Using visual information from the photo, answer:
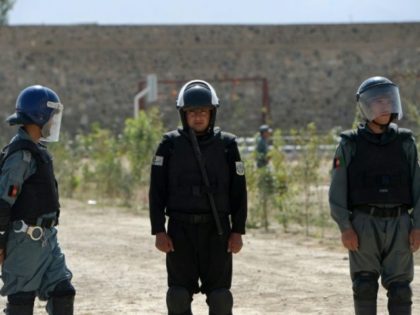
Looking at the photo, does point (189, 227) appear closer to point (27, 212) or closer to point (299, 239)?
point (27, 212)

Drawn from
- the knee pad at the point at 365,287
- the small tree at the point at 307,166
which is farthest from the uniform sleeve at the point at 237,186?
the small tree at the point at 307,166

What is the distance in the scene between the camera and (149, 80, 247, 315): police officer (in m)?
7.00

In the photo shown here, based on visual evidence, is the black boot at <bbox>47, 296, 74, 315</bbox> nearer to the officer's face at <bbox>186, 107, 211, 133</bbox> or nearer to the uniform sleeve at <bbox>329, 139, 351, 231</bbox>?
the officer's face at <bbox>186, 107, 211, 133</bbox>

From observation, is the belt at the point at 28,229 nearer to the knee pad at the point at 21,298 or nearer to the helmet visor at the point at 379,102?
the knee pad at the point at 21,298

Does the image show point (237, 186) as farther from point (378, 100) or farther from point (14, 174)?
point (14, 174)

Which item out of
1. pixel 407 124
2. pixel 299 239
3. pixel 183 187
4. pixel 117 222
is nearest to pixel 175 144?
pixel 183 187

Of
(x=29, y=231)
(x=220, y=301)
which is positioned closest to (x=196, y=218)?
(x=220, y=301)

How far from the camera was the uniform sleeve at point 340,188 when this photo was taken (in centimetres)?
706

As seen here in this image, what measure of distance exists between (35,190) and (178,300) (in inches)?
42.6

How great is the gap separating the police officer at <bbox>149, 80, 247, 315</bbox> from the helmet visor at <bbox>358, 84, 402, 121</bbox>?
862 mm

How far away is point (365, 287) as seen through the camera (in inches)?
273

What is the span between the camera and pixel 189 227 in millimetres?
7023

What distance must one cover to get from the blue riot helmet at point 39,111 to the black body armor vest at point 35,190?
150 millimetres

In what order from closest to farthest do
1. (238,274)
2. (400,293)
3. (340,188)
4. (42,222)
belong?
(42,222), (400,293), (340,188), (238,274)
